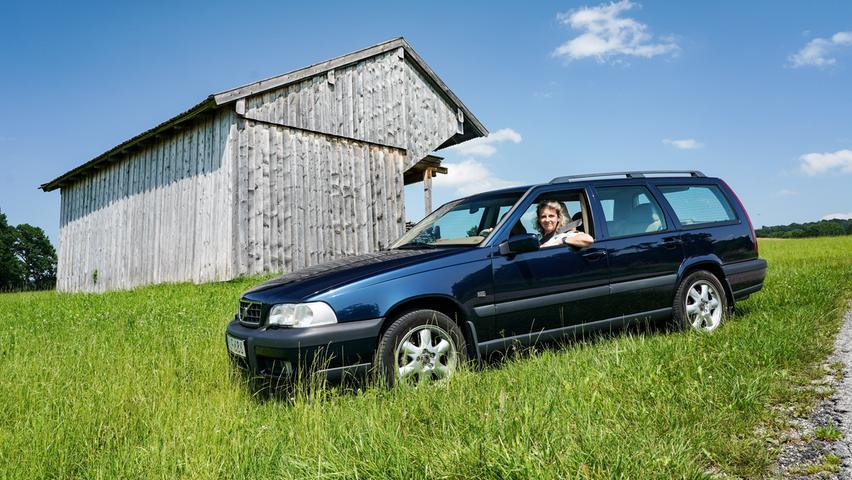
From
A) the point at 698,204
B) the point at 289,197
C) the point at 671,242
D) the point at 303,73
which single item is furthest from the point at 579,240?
the point at 303,73

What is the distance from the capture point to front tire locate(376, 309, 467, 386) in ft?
12.3

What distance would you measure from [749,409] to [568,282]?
1855mm

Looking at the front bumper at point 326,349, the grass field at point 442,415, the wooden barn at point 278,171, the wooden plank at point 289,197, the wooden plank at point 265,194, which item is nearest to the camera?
the grass field at point 442,415

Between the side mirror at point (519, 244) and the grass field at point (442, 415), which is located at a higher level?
the side mirror at point (519, 244)

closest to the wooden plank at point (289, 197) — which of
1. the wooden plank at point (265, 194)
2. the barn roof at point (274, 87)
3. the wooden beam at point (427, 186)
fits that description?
the wooden plank at point (265, 194)

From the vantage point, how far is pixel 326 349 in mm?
3688

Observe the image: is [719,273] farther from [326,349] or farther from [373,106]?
[373,106]

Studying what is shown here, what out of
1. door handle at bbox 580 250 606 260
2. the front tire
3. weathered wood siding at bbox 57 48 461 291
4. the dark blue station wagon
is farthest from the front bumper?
weathered wood siding at bbox 57 48 461 291

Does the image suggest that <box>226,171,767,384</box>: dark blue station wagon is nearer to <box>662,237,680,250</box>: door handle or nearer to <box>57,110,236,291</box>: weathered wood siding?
<box>662,237,680,250</box>: door handle

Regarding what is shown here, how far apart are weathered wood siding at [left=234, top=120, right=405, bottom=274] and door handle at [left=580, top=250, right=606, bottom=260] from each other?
30.0ft

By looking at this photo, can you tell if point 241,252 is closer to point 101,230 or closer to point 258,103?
point 258,103

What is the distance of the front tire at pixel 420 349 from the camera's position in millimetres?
3764

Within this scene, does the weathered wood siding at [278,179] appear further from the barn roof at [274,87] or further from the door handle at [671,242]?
the door handle at [671,242]

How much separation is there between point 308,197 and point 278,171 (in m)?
1.01
